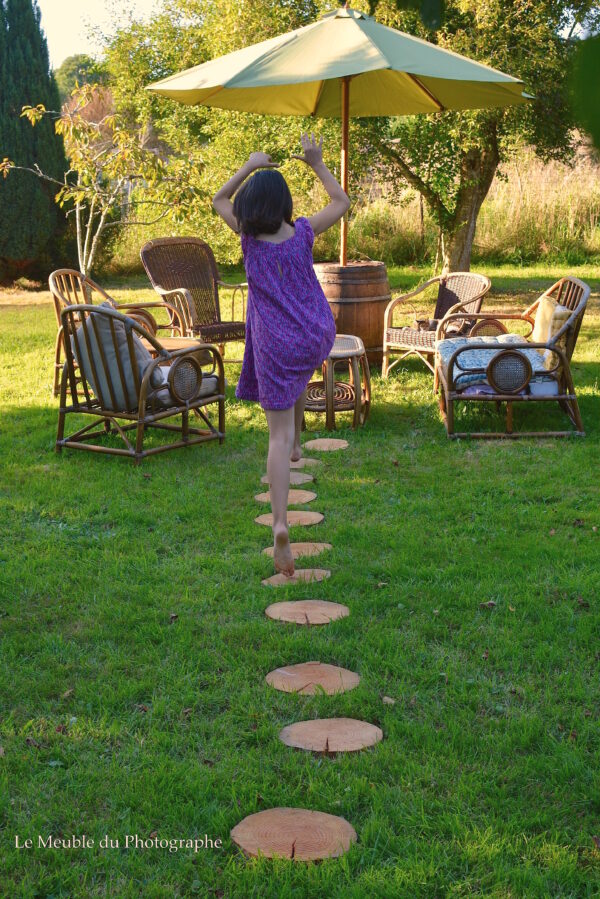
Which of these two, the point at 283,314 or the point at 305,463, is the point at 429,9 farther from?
the point at 305,463

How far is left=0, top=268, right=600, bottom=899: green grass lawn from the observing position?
2.15m

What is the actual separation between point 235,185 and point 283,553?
1.54 metres

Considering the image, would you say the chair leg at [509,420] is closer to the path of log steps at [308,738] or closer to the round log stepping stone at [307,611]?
the path of log steps at [308,738]

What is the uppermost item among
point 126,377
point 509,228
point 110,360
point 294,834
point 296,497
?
point 509,228

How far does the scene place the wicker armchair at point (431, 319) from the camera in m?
7.32

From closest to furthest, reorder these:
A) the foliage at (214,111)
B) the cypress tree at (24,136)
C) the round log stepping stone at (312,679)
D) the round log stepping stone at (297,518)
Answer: the round log stepping stone at (312,679), the round log stepping stone at (297,518), the foliage at (214,111), the cypress tree at (24,136)

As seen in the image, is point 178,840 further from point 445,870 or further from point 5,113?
point 5,113

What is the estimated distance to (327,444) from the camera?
582 centimetres

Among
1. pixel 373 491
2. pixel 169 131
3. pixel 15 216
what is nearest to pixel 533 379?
pixel 373 491

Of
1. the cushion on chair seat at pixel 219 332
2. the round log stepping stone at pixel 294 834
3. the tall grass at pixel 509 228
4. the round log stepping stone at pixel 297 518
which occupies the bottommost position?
the round log stepping stone at pixel 294 834

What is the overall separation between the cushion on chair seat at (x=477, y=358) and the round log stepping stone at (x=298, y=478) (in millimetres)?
1328

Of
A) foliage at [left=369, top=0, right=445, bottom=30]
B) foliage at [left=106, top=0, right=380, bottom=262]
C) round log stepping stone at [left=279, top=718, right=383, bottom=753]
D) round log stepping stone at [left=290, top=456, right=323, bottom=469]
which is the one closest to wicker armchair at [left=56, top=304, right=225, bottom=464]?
round log stepping stone at [left=290, top=456, right=323, bottom=469]

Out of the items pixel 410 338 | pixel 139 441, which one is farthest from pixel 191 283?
pixel 139 441

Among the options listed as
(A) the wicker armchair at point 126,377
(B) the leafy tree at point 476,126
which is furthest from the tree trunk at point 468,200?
(A) the wicker armchair at point 126,377
